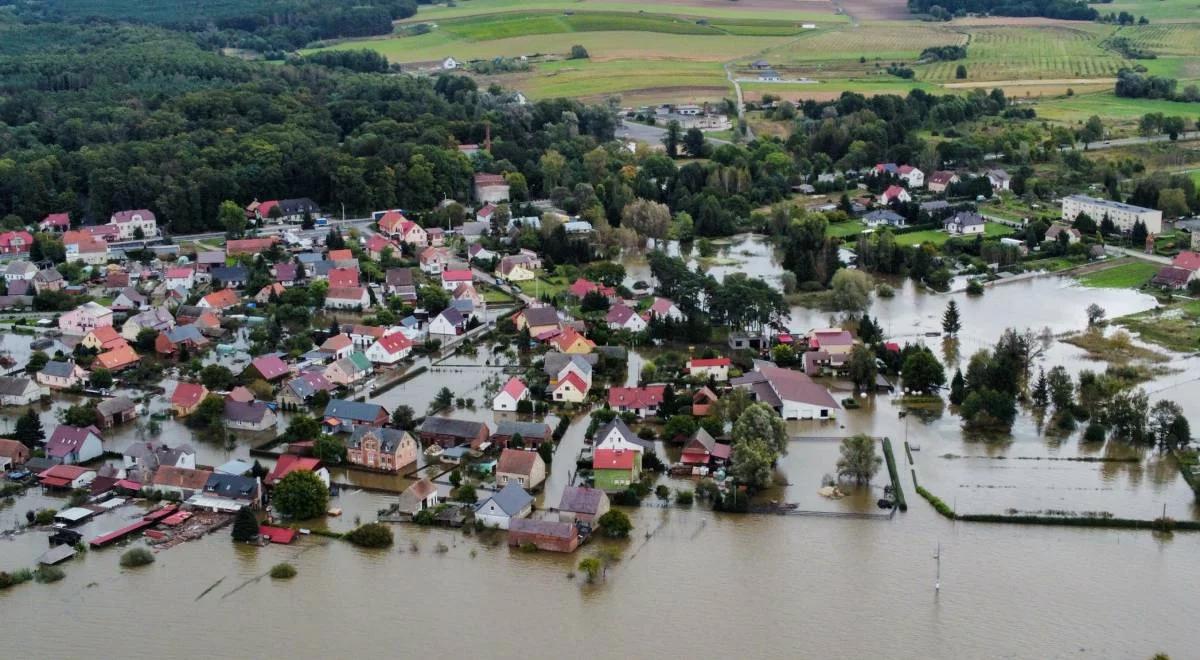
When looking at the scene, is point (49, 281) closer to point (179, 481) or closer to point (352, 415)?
point (352, 415)

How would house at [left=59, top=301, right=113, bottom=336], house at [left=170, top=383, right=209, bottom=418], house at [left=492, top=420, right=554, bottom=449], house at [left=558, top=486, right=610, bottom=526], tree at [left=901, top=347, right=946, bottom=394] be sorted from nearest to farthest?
house at [left=558, top=486, right=610, bottom=526] → house at [left=492, top=420, right=554, bottom=449] → house at [left=170, top=383, right=209, bottom=418] → tree at [left=901, top=347, right=946, bottom=394] → house at [left=59, top=301, right=113, bottom=336]

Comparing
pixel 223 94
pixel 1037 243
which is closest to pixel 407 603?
pixel 1037 243

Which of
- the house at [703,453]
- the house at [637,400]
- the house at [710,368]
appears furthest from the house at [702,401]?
the house at [703,453]

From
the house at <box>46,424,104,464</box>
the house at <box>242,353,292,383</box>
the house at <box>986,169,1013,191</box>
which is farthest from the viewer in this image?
the house at <box>986,169,1013,191</box>

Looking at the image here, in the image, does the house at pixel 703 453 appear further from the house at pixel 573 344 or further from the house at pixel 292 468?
the house at pixel 573 344

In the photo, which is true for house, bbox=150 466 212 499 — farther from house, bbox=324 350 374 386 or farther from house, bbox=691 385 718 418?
house, bbox=691 385 718 418

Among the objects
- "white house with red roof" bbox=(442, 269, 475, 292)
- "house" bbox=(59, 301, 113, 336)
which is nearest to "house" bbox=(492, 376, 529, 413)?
"white house with red roof" bbox=(442, 269, 475, 292)
